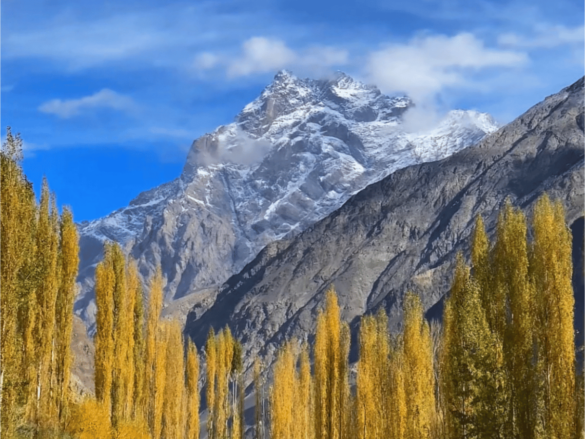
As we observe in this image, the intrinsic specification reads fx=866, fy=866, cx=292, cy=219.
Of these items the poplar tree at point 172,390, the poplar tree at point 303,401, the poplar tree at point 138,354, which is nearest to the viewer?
the poplar tree at point 138,354

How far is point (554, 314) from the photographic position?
27.9m

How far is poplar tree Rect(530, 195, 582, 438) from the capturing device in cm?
2677

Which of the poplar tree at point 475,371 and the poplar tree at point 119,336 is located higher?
→ the poplar tree at point 119,336

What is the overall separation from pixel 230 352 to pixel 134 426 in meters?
37.1

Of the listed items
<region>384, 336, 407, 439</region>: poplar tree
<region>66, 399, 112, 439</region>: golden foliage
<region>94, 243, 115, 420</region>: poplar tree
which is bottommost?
<region>66, 399, 112, 439</region>: golden foliage

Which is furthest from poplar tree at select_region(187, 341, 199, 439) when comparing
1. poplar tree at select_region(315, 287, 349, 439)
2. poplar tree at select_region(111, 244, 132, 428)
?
poplar tree at select_region(111, 244, 132, 428)

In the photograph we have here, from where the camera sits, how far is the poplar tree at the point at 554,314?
2677cm

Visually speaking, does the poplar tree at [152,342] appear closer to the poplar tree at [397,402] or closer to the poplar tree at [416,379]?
the poplar tree at [397,402]

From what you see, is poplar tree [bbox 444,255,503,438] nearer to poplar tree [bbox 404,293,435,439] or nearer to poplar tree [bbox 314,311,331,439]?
poplar tree [bbox 404,293,435,439]

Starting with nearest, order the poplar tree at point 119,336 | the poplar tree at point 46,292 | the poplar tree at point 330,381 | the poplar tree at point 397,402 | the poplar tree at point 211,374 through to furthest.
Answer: the poplar tree at point 46,292, the poplar tree at point 119,336, the poplar tree at point 397,402, the poplar tree at point 330,381, the poplar tree at point 211,374

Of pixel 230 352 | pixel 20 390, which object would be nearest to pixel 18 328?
pixel 20 390

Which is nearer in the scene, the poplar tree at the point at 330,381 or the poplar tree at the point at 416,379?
the poplar tree at the point at 416,379

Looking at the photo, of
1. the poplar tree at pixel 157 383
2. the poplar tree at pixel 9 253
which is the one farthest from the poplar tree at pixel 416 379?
the poplar tree at pixel 9 253

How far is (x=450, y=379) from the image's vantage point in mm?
31156
